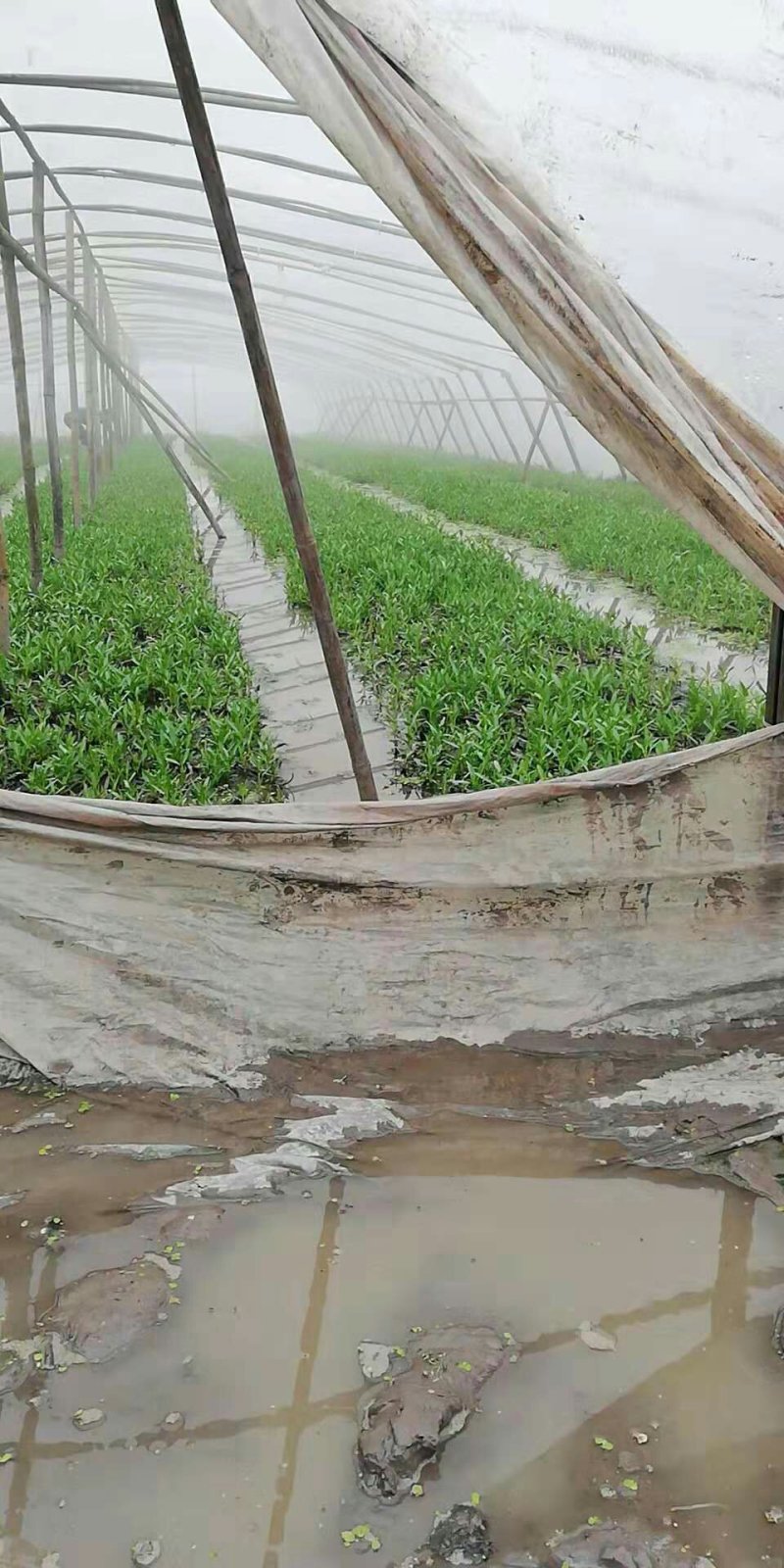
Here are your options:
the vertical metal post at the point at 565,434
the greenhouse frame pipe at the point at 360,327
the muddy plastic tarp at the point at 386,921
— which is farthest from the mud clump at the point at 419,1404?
the vertical metal post at the point at 565,434

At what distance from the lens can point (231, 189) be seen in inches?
344

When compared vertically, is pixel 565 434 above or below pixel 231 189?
below

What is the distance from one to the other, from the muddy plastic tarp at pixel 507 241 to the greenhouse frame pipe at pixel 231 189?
6.55 metres

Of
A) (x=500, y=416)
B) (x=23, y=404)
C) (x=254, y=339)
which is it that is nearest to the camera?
(x=254, y=339)

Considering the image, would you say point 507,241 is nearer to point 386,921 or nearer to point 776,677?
point 776,677

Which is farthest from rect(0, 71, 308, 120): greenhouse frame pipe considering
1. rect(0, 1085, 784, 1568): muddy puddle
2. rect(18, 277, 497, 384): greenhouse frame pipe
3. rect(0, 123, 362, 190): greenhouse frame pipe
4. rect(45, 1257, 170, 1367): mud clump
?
rect(18, 277, 497, 384): greenhouse frame pipe

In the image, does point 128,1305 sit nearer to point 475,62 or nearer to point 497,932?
point 497,932

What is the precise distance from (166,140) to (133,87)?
5.94 feet

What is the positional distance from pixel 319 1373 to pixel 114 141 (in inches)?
317

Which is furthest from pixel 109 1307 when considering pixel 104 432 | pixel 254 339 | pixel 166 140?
pixel 104 432

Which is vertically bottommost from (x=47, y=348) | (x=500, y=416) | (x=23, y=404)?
(x=500, y=416)

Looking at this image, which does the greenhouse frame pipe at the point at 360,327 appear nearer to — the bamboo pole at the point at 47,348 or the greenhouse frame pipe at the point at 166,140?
Answer: the bamboo pole at the point at 47,348

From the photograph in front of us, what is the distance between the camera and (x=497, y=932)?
278 cm

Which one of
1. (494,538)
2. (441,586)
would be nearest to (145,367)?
(494,538)
